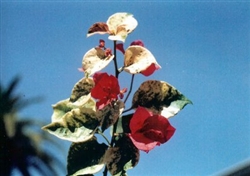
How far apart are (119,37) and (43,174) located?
17.4 feet

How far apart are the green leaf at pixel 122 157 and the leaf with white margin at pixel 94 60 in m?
0.13

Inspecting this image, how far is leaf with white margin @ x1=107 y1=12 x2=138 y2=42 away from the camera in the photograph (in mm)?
753

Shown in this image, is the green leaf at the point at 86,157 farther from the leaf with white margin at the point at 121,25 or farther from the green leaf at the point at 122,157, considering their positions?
the leaf with white margin at the point at 121,25

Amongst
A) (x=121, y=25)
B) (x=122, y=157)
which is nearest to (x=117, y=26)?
(x=121, y=25)

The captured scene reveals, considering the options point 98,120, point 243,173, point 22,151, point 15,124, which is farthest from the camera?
point 22,151

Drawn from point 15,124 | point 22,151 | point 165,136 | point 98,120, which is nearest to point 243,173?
point 165,136

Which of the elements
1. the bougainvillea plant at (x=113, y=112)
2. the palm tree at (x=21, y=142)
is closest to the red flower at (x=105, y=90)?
the bougainvillea plant at (x=113, y=112)

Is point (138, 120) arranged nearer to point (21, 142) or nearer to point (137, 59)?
point (137, 59)

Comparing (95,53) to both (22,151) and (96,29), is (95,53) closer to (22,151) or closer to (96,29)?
(96,29)

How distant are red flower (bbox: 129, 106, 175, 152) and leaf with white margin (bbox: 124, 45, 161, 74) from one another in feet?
0.23

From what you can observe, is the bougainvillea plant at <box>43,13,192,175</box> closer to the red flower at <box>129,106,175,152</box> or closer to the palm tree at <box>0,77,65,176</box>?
the red flower at <box>129,106,175,152</box>

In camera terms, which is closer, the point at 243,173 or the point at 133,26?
the point at 243,173

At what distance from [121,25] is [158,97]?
0.15m

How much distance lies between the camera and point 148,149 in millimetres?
690
